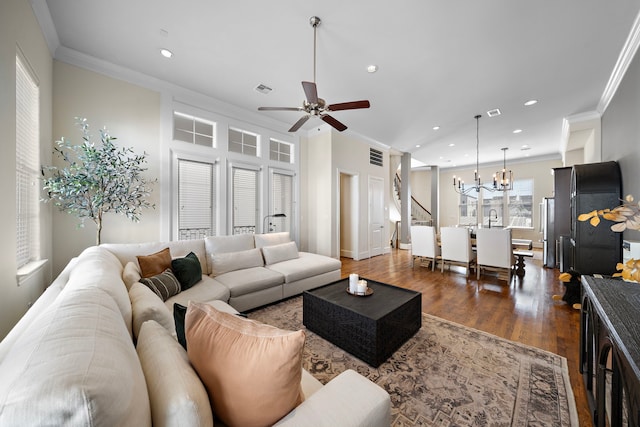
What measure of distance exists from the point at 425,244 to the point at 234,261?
12.4ft

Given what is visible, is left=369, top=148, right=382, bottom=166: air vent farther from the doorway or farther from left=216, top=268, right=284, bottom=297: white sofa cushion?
left=216, top=268, right=284, bottom=297: white sofa cushion

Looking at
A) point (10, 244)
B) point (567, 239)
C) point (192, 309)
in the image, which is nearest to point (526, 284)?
point (567, 239)

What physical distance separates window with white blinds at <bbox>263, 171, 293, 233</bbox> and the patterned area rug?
10.5 feet

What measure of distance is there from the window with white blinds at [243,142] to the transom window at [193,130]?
1.17 feet

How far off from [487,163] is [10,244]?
1162 centimetres

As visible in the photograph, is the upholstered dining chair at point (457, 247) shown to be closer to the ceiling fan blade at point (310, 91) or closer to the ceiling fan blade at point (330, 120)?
the ceiling fan blade at point (330, 120)

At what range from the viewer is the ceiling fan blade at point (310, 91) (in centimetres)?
238

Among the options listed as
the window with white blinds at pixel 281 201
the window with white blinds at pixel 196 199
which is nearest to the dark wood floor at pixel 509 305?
the window with white blinds at pixel 281 201

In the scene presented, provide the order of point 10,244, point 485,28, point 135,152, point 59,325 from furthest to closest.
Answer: point 135,152 < point 485,28 < point 10,244 < point 59,325

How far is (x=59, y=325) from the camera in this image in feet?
2.33

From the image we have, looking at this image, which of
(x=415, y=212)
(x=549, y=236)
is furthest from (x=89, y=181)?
(x=415, y=212)

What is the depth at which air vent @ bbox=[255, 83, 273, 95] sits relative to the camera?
3.82 metres

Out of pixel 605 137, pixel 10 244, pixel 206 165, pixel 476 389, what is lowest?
pixel 476 389

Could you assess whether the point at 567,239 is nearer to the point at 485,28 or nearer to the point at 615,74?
the point at 615,74
